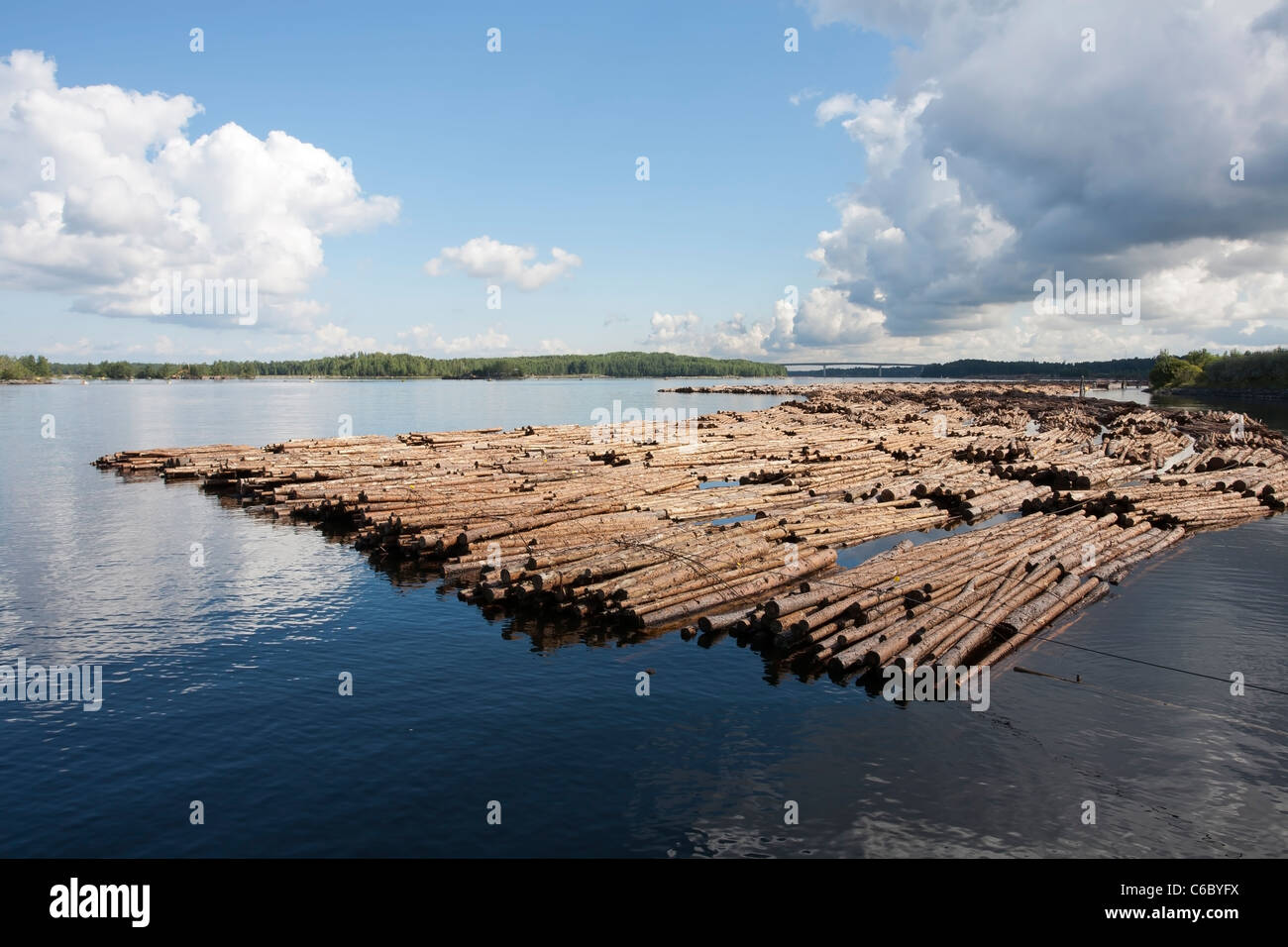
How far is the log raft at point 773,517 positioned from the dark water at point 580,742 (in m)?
1.25

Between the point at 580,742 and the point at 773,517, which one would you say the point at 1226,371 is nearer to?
the point at 773,517

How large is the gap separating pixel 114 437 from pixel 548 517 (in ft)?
193

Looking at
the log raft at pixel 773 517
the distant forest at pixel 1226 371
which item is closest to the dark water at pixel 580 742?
the log raft at pixel 773 517

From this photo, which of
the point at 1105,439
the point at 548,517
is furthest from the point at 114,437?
the point at 1105,439

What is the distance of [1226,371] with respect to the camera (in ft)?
413

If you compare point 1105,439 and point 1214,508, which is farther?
point 1105,439

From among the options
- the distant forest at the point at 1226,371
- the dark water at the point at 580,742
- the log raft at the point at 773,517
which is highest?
the distant forest at the point at 1226,371

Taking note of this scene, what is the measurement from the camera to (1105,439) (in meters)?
56.4

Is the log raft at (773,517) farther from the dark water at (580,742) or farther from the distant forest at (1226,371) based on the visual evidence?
the distant forest at (1226,371)

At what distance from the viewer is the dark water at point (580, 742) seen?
995 centimetres

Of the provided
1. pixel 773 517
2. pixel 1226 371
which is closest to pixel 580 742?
pixel 773 517

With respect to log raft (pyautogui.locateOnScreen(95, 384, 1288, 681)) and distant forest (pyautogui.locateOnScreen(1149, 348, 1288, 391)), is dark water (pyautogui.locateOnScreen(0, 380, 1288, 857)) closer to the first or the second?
log raft (pyautogui.locateOnScreen(95, 384, 1288, 681))

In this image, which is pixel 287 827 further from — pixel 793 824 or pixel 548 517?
pixel 548 517

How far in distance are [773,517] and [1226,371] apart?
138117 mm
